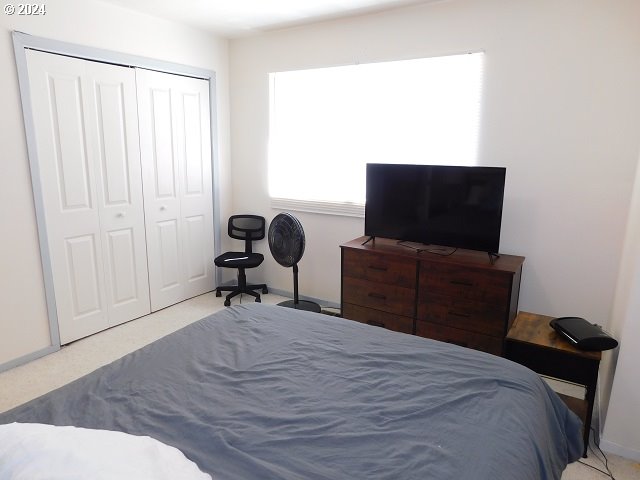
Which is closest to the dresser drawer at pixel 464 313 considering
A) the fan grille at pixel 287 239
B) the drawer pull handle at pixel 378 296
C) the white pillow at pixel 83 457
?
the drawer pull handle at pixel 378 296

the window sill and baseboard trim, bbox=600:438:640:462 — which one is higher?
the window sill

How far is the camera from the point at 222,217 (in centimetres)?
443

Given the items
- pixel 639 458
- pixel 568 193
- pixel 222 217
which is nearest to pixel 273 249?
pixel 222 217

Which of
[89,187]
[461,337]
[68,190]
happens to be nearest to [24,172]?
[68,190]

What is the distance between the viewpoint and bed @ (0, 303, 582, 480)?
45.8 inches

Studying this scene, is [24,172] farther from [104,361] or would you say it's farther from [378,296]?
[378,296]

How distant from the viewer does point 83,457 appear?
0.91 metres

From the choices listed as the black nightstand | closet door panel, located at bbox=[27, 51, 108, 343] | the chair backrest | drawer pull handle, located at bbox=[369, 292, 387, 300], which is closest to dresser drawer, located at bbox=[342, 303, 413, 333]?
drawer pull handle, located at bbox=[369, 292, 387, 300]

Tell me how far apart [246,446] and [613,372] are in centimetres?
199

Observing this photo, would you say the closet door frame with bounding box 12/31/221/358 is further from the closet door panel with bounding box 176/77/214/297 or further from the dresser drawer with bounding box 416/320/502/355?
the dresser drawer with bounding box 416/320/502/355

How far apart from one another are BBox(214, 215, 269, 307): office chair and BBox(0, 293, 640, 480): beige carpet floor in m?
0.25

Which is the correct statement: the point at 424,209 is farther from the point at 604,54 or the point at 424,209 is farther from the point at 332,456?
the point at 332,456

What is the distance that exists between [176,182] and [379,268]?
212cm

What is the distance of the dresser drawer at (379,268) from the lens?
9.81ft
